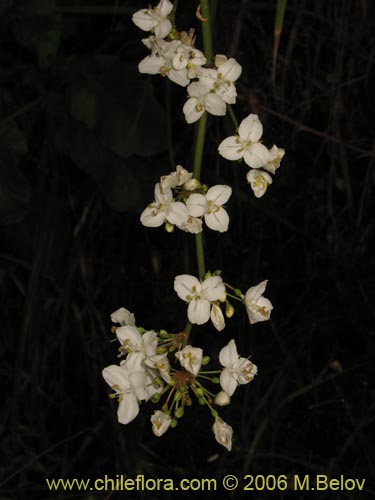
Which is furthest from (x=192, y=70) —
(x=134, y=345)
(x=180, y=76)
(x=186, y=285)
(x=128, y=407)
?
(x=128, y=407)

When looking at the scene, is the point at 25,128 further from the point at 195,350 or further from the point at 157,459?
the point at 195,350

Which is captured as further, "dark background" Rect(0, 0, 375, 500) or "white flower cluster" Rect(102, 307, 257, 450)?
"dark background" Rect(0, 0, 375, 500)

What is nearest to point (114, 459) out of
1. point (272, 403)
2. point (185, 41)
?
point (272, 403)

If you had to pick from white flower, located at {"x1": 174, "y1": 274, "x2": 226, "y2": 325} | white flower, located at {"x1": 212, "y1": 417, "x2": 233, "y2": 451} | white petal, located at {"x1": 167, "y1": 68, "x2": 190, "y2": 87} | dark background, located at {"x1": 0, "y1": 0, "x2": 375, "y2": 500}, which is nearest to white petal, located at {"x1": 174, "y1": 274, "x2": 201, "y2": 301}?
white flower, located at {"x1": 174, "y1": 274, "x2": 226, "y2": 325}

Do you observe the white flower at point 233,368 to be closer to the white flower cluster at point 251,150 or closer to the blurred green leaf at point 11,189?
the white flower cluster at point 251,150

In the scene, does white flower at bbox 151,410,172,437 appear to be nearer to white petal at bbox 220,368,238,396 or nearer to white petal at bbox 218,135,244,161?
white petal at bbox 220,368,238,396

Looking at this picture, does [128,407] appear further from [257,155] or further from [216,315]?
[257,155]
